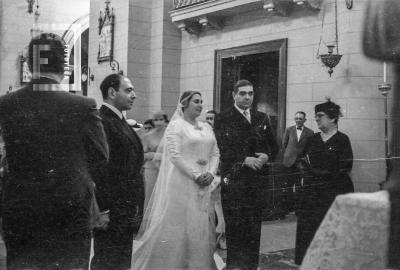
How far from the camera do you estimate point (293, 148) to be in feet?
17.0

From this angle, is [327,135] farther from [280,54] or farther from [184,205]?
[280,54]

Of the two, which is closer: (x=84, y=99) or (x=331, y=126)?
(x=84, y=99)

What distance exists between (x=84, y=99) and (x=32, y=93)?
225 mm

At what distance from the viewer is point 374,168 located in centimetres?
387

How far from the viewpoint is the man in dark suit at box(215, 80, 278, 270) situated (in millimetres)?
3611

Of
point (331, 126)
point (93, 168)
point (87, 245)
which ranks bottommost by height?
point (87, 245)

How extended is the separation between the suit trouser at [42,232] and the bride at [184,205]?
132 cm

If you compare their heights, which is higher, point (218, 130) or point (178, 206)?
point (218, 130)

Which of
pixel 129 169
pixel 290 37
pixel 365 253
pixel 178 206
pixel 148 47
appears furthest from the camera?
pixel 148 47

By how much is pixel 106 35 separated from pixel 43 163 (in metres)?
4.46

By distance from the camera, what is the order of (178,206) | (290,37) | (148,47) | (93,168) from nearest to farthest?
1. (93,168)
2. (178,206)
3. (290,37)
4. (148,47)

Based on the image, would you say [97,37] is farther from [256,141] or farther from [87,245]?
[87,245]

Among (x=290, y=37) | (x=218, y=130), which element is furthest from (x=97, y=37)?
(x=218, y=130)

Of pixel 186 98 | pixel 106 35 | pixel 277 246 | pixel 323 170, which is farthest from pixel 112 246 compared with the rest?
pixel 106 35
